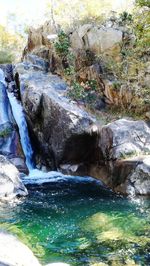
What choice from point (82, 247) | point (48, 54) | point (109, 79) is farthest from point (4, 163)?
point (48, 54)

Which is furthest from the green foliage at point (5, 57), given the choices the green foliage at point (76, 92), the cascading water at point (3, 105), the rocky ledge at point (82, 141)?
the green foliage at point (76, 92)

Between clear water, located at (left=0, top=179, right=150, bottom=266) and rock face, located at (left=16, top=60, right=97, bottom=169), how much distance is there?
277 cm

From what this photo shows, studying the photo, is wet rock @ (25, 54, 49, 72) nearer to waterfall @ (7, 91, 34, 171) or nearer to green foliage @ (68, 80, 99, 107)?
waterfall @ (7, 91, 34, 171)

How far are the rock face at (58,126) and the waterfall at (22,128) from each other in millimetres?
427

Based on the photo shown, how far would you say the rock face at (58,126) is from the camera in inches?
615

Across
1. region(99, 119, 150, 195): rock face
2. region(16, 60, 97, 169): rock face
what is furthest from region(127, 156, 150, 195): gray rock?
region(16, 60, 97, 169): rock face

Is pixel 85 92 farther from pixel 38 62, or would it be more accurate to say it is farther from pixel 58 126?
pixel 38 62

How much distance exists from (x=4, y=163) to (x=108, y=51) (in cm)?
947

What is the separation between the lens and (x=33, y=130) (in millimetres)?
17422

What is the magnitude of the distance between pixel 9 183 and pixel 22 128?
235 inches

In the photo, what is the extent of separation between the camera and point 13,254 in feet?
20.1

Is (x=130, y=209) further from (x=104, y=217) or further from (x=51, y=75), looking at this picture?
(x=51, y=75)

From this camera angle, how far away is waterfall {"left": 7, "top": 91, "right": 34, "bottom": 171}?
1714 centimetres

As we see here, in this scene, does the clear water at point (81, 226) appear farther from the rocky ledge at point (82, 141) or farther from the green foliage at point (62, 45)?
the green foliage at point (62, 45)
